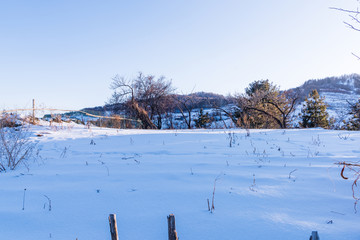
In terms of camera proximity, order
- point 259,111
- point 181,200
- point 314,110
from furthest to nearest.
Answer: point 314,110, point 259,111, point 181,200

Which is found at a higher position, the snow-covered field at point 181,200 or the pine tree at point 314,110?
the pine tree at point 314,110

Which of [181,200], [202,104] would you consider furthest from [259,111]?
[181,200]

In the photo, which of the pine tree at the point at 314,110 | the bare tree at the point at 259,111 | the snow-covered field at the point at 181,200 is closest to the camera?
the snow-covered field at the point at 181,200

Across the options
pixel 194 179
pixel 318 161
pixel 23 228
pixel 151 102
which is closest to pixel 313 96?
pixel 151 102

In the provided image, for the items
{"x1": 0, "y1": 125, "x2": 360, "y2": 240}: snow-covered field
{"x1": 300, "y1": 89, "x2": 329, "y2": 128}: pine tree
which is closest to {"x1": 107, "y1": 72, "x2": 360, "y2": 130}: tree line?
{"x1": 300, "y1": 89, "x2": 329, "y2": 128}: pine tree

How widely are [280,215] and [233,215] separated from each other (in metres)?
Answer: 0.34

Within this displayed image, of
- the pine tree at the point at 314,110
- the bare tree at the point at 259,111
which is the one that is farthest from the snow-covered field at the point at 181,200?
the pine tree at the point at 314,110

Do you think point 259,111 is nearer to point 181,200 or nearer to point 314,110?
point 314,110

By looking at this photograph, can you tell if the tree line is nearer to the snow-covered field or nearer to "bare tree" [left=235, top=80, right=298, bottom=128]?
"bare tree" [left=235, top=80, right=298, bottom=128]

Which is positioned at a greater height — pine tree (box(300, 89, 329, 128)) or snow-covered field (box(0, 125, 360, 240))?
pine tree (box(300, 89, 329, 128))

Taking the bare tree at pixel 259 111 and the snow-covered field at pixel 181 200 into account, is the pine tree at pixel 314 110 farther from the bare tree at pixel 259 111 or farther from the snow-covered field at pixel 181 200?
the snow-covered field at pixel 181 200

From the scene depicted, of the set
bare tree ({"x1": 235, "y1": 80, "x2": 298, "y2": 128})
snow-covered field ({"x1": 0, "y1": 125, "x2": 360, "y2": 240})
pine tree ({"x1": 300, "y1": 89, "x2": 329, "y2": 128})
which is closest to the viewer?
snow-covered field ({"x1": 0, "y1": 125, "x2": 360, "y2": 240})

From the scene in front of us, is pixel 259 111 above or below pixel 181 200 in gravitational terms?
above

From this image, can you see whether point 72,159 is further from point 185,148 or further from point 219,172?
point 219,172
